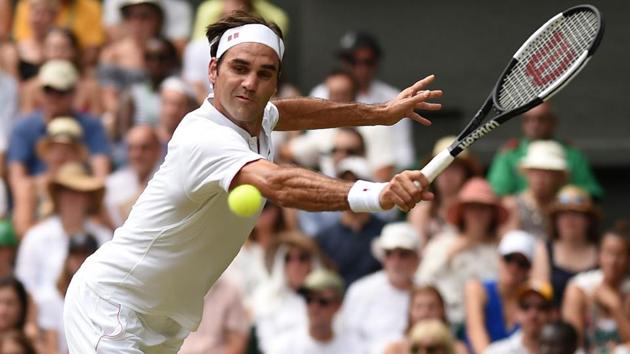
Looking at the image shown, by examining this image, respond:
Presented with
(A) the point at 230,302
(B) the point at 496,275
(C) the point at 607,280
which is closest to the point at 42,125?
(A) the point at 230,302

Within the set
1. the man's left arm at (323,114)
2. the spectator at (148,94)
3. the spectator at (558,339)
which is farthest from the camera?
the spectator at (148,94)

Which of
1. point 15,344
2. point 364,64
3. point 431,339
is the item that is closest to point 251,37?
point 431,339

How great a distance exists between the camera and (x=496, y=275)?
34.1 ft

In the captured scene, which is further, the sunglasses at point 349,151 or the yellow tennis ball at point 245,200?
the sunglasses at point 349,151

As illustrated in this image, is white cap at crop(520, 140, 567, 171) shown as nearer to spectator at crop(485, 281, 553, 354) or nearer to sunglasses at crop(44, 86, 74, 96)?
spectator at crop(485, 281, 553, 354)

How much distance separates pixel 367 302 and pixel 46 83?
115 inches

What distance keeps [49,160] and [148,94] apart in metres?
0.96

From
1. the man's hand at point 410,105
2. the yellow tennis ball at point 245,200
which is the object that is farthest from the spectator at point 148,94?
the yellow tennis ball at point 245,200

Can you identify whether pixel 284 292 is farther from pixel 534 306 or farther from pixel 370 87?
pixel 370 87

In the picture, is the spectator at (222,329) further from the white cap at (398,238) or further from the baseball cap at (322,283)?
the white cap at (398,238)

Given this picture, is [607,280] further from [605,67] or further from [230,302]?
[605,67]

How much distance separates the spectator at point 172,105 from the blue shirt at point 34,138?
1.53ft

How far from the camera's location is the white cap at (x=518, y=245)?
10.1 meters

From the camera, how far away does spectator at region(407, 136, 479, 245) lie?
11.0m
